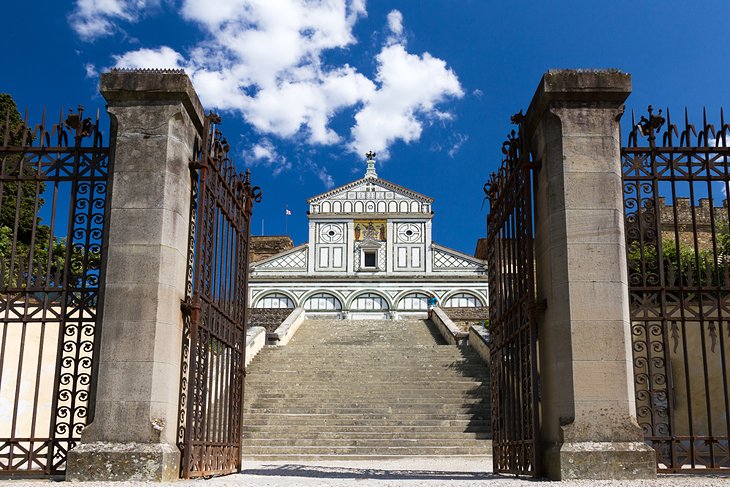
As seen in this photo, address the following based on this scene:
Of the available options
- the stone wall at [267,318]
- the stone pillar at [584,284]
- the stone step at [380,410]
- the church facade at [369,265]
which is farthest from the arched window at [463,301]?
the stone pillar at [584,284]

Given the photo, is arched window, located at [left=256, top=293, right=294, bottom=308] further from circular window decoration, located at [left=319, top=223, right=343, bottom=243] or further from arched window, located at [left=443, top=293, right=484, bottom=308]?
arched window, located at [left=443, top=293, right=484, bottom=308]

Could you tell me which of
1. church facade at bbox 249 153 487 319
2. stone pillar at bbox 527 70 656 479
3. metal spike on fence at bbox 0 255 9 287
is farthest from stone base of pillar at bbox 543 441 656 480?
church facade at bbox 249 153 487 319

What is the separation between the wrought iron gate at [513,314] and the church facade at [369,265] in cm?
3806

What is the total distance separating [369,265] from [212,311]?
4216cm

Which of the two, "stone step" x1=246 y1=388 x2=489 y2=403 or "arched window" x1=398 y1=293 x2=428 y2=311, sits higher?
"arched window" x1=398 y1=293 x2=428 y2=311

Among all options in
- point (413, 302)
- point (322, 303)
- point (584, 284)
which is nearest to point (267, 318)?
point (322, 303)

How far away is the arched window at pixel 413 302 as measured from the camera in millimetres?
48094

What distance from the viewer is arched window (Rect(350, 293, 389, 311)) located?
159ft

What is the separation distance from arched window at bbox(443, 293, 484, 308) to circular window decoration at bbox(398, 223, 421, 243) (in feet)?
15.6

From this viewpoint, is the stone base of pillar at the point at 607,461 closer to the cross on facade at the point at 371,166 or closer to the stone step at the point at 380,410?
the stone step at the point at 380,410

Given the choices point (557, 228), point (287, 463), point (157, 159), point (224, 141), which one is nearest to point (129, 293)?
point (157, 159)

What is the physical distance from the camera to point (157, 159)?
24.8 feet

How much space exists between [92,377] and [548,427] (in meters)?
4.20

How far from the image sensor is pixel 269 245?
6031 cm
